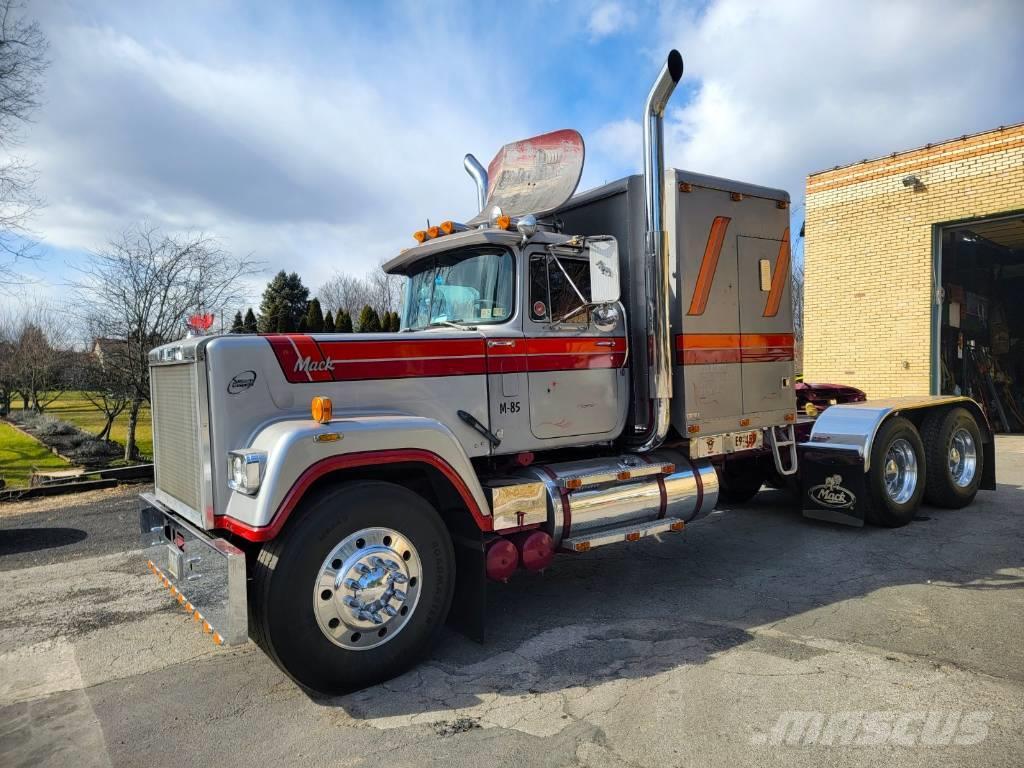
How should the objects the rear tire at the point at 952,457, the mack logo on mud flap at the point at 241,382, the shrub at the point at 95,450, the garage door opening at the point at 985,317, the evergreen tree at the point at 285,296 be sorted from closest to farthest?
the mack logo on mud flap at the point at 241,382, the rear tire at the point at 952,457, the shrub at the point at 95,450, the garage door opening at the point at 985,317, the evergreen tree at the point at 285,296

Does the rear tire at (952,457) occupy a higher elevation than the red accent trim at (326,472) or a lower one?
lower

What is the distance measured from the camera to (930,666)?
12.3 feet

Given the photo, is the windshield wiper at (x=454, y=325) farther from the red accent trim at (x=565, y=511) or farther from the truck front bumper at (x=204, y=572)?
the truck front bumper at (x=204, y=572)

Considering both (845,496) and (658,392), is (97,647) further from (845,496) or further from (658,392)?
(845,496)

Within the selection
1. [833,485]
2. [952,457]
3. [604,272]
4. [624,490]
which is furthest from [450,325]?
[952,457]

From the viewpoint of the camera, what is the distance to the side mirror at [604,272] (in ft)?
14.8

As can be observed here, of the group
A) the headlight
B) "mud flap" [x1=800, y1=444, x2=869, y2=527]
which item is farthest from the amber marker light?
"mud flap" [x1=800, y1=444, x2=869, y2=527]

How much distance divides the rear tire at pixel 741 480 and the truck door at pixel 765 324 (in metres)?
1.71

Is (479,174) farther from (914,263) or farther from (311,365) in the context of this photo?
(914,263)

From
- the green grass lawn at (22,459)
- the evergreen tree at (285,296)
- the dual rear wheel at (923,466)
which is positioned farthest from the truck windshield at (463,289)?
the evergreen tree at (285,296)

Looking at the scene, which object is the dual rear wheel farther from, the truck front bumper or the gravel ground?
the truck front bumper

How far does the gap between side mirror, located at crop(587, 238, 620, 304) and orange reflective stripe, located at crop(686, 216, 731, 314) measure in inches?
48.0

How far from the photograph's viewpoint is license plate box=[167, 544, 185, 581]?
389 cm

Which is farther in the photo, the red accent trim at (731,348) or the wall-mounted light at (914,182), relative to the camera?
the wall-mounted light at (914,182)
